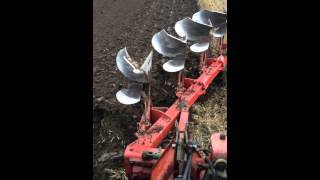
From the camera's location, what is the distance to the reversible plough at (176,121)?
2006mm

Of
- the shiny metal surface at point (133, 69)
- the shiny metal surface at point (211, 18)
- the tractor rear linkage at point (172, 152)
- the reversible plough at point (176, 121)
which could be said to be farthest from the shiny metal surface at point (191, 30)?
the shiny metal surface at point (133, 69)

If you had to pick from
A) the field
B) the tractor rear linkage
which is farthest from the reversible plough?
the field

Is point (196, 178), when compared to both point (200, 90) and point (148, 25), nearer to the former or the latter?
point (200, 90)

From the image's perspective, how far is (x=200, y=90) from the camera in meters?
3.29

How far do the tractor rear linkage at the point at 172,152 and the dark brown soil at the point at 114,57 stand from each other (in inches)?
12.8

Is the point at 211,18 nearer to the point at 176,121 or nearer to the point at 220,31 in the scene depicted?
the point at 220,31

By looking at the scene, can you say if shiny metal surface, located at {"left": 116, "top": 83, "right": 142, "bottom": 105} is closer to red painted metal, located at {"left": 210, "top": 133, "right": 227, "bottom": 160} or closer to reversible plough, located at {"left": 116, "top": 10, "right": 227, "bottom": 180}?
reversible plough, located at {"left": 116, "top": 10, "right": 227, "bottom": 180}

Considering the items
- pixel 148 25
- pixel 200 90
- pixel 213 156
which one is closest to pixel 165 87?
pixel 200 90

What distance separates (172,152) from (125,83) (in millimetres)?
1546

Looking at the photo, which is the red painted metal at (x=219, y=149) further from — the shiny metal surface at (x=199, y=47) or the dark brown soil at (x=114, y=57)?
the shiny metal surface at (x=199, y=47)

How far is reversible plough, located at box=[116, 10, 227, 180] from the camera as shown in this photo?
79.0 inches

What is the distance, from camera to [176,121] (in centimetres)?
251

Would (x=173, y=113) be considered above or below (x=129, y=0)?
below

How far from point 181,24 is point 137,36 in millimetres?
1105
